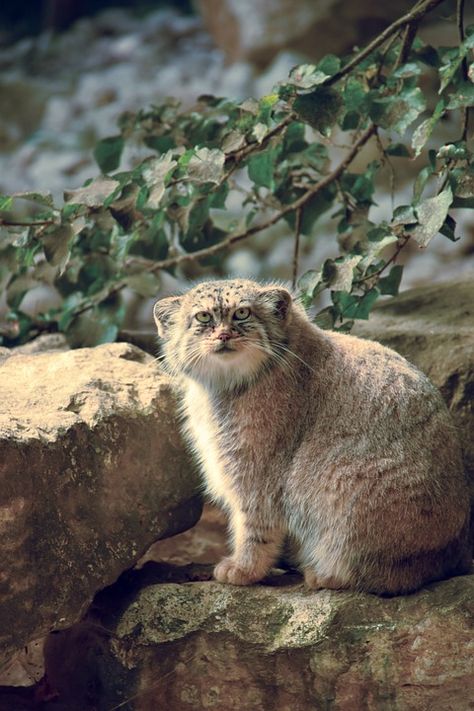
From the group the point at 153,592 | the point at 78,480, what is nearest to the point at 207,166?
the point at 78,480

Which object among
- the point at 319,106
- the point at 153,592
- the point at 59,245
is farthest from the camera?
the point at 59,245

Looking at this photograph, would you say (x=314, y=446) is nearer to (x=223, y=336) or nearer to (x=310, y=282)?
(x=223, y=336)

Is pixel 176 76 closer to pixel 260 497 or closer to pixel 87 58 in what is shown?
pixel 87 58

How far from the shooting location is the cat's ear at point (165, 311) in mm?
3988

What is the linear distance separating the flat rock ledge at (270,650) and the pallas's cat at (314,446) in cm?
14

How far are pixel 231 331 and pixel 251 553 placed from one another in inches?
36.3

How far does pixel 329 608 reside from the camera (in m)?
3.48

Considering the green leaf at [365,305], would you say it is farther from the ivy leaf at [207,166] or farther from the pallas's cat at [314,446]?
the ivy leaf at [207,166]

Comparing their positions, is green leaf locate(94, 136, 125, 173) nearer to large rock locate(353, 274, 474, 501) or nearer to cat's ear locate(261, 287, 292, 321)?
large rock locate(353, 274, 474, 501)

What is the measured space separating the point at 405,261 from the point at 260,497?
15.7 ft

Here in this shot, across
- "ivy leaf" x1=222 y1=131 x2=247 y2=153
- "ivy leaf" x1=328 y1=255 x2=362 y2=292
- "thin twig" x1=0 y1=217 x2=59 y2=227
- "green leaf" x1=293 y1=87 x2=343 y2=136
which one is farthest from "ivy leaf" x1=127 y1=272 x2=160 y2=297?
"green leaf" x1=293 y1=87 x2=343 y2=136

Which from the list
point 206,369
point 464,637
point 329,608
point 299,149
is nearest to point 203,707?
point 329,608

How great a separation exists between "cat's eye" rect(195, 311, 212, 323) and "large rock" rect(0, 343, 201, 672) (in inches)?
19.3

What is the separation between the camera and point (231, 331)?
3.67 meters
